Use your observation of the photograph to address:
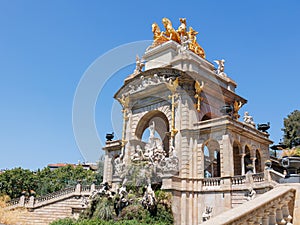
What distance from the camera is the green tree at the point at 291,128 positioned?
3746cm

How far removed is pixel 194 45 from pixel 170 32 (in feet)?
7.48

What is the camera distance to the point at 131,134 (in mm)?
23391

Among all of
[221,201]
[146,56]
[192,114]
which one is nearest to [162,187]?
[221,201]

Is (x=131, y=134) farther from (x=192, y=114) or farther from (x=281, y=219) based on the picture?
(x=281, y=219)

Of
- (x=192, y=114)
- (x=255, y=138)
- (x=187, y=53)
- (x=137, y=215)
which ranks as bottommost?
(x=137, y=215)

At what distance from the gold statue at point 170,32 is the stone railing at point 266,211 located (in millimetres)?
19871

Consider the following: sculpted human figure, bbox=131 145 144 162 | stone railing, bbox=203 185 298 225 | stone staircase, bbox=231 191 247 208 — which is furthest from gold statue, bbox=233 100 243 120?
stone railing, bbox=203 185 298 225

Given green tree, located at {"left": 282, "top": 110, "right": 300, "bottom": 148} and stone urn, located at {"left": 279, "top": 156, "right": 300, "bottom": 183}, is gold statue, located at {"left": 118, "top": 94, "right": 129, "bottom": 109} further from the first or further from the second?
green tree, located at {"left": 282, "top": 110, "right": 300, "bottom": 148}

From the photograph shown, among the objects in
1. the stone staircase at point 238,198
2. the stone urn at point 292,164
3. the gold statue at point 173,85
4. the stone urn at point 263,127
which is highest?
the gold statue at point 173,85

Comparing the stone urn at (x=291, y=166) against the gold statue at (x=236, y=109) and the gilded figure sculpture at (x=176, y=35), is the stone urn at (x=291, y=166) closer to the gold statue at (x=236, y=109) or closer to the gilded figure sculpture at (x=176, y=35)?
the gold statue at (x=236, y=109)

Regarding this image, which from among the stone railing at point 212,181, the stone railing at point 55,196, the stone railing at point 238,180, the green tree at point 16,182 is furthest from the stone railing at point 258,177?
the green tree at point 16,182

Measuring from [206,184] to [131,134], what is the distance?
24.4 feet

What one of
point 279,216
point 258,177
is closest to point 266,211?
point 279,216

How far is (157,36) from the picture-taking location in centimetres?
2578
